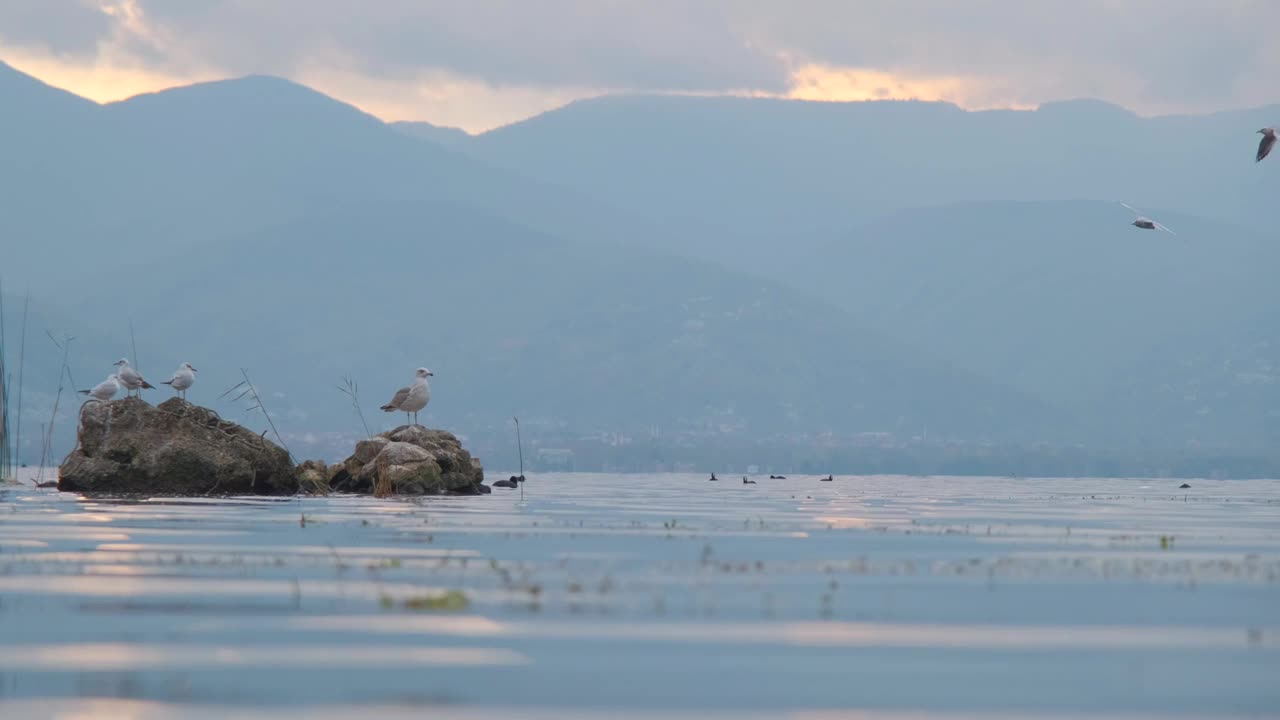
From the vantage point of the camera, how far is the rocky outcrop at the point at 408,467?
55219mm

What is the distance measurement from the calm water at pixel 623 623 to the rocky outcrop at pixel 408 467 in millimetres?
17798

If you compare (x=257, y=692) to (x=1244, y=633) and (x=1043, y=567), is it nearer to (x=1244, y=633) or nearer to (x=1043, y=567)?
(x=1244, y=633)

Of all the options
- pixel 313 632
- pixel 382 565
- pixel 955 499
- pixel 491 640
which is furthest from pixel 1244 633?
pixel 955 499

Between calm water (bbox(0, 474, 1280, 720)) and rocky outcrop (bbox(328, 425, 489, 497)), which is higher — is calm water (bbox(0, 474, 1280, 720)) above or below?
below

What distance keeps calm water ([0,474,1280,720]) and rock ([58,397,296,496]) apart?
51.4ft

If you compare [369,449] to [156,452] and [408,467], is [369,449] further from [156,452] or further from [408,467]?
[156,452]

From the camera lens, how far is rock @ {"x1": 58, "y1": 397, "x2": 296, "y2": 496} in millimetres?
52688

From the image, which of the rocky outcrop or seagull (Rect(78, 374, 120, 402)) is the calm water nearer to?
the rocky outcrop

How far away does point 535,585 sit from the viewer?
2422 cm

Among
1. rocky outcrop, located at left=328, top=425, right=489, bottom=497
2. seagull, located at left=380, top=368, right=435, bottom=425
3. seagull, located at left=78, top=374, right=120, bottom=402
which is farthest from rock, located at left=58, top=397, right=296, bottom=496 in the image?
seagull, located at left=380, top=368, right=435, bottom=425

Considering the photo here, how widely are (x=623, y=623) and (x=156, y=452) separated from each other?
34572 millimetres

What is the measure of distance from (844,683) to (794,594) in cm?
716

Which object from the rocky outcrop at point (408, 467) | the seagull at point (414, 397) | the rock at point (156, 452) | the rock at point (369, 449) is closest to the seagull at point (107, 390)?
the rock at point (156, 452)

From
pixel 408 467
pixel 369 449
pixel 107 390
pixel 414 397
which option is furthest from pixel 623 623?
pixel 414 397
